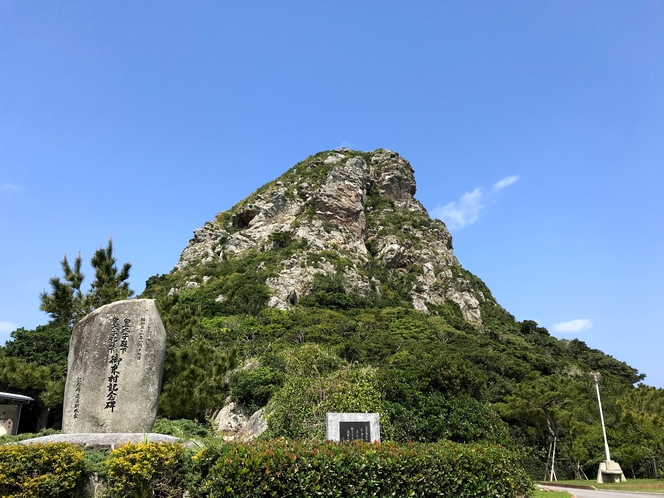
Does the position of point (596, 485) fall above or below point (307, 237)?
below

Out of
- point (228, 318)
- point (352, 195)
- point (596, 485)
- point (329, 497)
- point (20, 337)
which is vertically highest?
point (352, 195)

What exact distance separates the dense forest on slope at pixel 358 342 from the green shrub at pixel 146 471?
15.9 ft

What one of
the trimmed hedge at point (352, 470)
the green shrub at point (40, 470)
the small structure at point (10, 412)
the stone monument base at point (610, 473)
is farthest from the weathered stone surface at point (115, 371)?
the stone monument base at point (610, 473)

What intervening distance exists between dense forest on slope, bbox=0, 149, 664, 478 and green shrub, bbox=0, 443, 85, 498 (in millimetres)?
5533

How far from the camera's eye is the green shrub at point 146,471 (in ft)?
18.5

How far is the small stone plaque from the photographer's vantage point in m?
8.39

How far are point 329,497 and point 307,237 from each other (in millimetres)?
47500

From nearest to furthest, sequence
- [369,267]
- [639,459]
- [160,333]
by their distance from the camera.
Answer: [160,333] → [639,459] → [369,267]

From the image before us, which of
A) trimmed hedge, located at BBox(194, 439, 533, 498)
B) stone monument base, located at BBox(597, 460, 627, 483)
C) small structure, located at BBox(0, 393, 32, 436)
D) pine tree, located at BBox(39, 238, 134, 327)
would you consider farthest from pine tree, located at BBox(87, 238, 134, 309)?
stone monument base, located at BBox(597, 460, 627, 483)

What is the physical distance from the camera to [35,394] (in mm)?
15812

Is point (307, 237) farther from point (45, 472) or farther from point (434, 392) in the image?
point (45, 472)

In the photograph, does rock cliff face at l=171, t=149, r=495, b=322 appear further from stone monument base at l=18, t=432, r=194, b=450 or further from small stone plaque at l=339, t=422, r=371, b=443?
stone monument base at l=18, t=432, r=194, b=450

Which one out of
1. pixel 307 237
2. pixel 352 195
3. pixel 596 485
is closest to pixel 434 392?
pixel 596 485

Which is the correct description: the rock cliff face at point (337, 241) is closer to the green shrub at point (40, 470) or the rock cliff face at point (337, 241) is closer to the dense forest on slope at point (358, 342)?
the dense forest on slope at point (358, 342)
